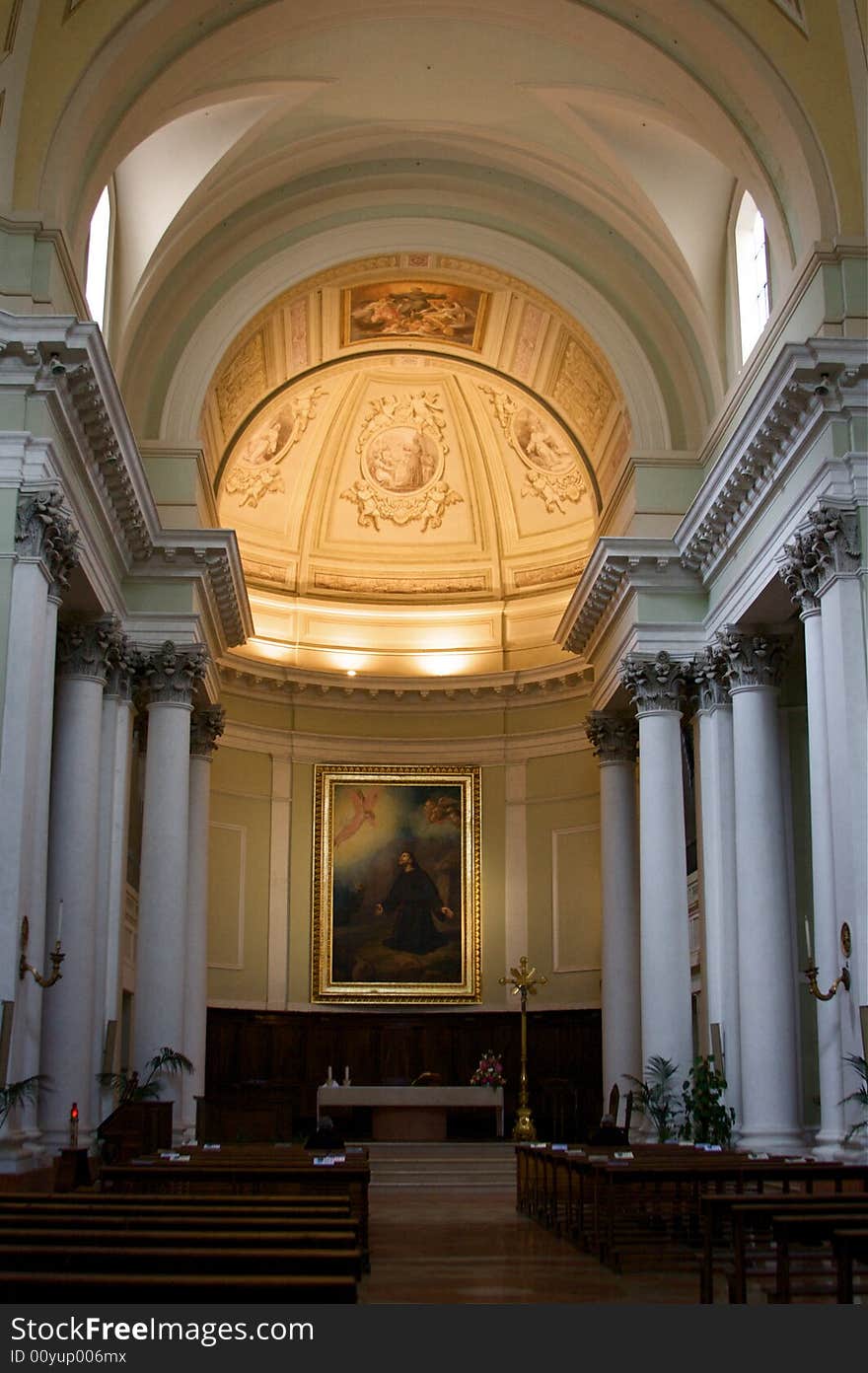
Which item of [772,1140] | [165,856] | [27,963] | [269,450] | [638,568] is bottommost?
[772,1140]

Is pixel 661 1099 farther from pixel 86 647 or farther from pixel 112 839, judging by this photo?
pixel 86 647

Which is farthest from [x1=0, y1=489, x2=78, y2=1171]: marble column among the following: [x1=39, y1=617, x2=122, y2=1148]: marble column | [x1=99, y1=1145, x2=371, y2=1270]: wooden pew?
[x1=99, y1=1145, x2=371, y2=1270]: wooden pew

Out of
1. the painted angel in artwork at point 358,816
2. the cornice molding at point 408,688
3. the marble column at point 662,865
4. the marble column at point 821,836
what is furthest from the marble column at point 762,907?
the painted angel in artwork at point 358,816

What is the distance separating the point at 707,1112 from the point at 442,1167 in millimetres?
5539

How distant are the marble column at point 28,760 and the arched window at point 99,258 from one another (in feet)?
16.5

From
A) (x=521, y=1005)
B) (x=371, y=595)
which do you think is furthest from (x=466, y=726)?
(x=521, y=1005)

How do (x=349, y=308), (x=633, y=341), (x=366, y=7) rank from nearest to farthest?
(x=366, y=7) → (x=633, y=341) → (x=349, y=308)

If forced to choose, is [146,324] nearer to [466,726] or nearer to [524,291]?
[524,291]

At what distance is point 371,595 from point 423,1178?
13.8 m

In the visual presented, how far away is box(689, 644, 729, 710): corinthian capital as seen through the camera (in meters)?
20.9

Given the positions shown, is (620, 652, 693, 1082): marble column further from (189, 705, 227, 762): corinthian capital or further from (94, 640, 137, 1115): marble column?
(94, 640, 137, 1115): marble column

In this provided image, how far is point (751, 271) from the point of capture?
21.1 metres

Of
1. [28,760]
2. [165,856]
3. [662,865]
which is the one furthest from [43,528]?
[662,865]

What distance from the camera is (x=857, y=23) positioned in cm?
1677
